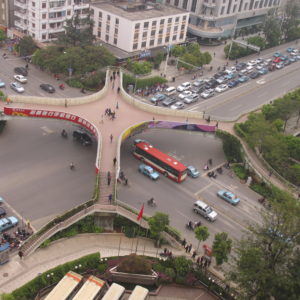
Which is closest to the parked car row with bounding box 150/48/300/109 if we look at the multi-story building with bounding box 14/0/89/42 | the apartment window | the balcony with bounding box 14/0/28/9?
the apartment window

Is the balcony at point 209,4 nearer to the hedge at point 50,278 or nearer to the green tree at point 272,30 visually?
the green tree at point 272,30

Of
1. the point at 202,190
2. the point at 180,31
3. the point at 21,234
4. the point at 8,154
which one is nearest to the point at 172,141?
the point at 202,190

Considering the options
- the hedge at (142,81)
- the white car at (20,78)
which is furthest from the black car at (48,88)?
the hedge at (142,81)

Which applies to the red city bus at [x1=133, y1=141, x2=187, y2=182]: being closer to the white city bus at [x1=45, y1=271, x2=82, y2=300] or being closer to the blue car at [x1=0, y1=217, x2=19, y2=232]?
the blue car at [x1=0, y1=217, x2=19, y2=232]

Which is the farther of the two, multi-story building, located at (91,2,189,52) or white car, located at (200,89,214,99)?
multi-story building, located at (91,2,189,52)

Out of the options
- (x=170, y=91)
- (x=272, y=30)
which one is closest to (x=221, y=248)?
(x=170, y=91)

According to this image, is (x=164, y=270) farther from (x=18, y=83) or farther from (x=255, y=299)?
(x=18, y=83)
